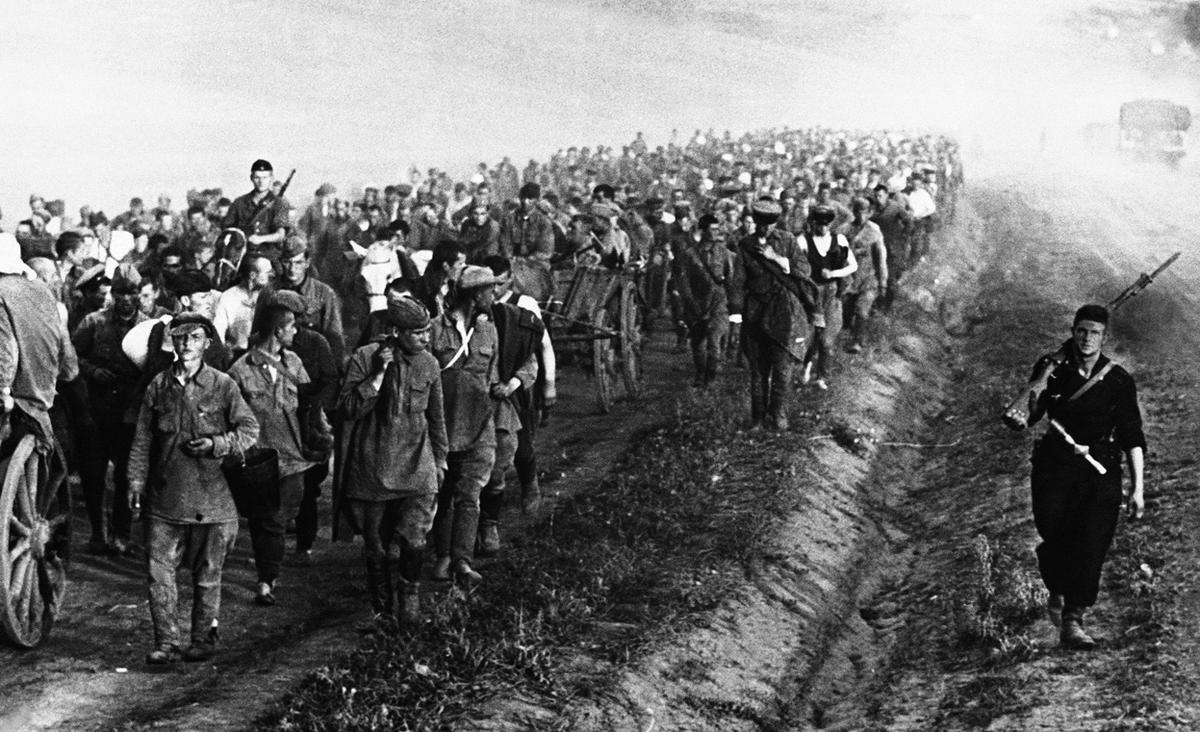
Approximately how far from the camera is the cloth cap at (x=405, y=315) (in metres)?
8.51

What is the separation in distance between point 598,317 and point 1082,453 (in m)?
6.86

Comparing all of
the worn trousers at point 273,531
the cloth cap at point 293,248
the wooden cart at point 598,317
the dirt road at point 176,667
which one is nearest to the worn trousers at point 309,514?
the dirt road at point 176,667

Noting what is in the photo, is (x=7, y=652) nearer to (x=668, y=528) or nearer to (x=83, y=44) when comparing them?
(x=668, y=528)

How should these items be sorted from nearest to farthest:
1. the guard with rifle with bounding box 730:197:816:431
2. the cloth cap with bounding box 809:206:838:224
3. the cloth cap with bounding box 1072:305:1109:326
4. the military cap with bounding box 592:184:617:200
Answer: the cloth cap with bounding box 1072:305:1109:326, the guard with rifle with bounding box 730:197:816:431, the cloth cap with bounding box 809:206:838:224, the military cap with bounding box 592:184:617:200

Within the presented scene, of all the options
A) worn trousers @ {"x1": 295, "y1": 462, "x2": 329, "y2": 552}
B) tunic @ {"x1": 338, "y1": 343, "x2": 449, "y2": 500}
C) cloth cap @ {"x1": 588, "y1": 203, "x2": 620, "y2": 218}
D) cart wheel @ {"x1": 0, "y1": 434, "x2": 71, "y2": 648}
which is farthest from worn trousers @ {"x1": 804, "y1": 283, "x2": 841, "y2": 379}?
cart wheel @ {"x1": 0, "y1": 434, "x2": 71, "y2": 648}

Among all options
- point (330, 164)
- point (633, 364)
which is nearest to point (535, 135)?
point (330, 164)

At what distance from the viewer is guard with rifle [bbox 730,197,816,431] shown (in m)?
13.6

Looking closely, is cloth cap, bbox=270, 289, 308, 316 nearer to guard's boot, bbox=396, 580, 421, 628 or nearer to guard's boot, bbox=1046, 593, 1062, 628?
guard's boot, bbox=396, 580, 421, 628

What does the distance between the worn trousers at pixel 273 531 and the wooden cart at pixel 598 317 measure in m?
4.89

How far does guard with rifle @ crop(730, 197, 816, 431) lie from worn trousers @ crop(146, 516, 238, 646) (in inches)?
247

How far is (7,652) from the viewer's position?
27.9 feet

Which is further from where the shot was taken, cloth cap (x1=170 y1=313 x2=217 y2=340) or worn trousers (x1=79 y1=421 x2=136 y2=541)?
worn trousers (x1=79 y1=421 x2=136 y2=541)

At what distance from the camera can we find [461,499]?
9805 millimetres

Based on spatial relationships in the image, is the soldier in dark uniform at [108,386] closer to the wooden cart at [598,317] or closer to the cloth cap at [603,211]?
the wooden cart at [598,317]
